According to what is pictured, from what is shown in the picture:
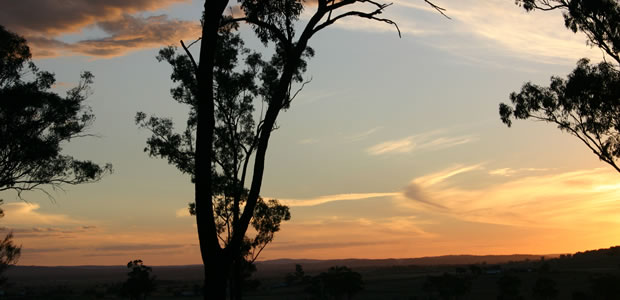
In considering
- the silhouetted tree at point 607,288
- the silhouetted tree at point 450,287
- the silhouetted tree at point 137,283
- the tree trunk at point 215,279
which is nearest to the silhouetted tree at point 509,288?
the silhouetted tree at point 450,287

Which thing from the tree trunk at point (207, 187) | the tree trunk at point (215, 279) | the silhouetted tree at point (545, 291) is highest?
the tree trunk at point (207, 187)

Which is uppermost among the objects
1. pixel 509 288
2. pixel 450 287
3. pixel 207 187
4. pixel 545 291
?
pixel 207 187

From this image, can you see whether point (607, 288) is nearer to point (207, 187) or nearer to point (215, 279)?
point (215, 279)

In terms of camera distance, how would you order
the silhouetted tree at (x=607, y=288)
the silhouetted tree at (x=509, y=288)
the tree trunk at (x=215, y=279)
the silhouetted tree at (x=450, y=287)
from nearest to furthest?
the tree trunk at (x=215, y=279)
the silhouetted tree at (x=607, y=288)
the silhouetted tree at (x=509, y=288)
the silhouetted tree at (x=450, y=287)

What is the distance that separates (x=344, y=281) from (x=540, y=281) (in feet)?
85.8

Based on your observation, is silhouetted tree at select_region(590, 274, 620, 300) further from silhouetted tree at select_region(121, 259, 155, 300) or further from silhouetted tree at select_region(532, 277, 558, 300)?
silhouetted tree at select_region(121, 259, 155, 300)

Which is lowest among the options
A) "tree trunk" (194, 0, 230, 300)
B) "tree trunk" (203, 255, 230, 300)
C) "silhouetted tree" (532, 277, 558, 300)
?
"silhouetted tree" (532, 277, 558, 300)

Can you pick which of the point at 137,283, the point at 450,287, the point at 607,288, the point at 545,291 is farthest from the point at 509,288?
the point at 137,283

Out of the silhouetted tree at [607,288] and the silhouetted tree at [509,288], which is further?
the silhouetted tree at [509,288]

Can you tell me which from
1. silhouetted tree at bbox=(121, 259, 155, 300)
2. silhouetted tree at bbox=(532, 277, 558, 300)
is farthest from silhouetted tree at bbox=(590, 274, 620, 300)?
silhouetted tree at bbox=(121, 259, 155, 300)

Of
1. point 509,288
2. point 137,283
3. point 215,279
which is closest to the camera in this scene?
point 215,279

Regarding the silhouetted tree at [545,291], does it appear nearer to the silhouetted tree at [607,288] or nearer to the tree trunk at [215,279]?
the silhouetted tree at [607,288]

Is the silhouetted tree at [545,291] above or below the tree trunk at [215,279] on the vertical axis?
below

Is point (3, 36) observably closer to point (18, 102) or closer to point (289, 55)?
point (18, 102)
